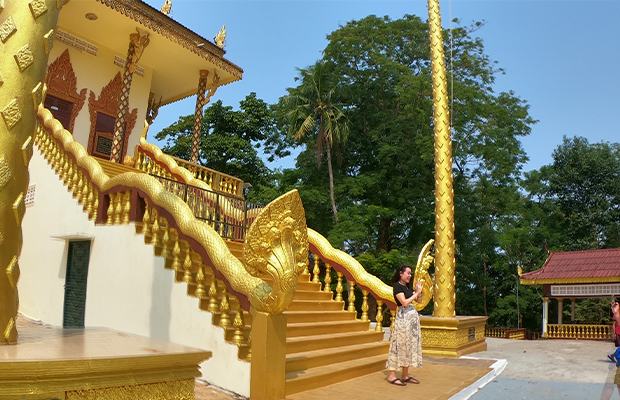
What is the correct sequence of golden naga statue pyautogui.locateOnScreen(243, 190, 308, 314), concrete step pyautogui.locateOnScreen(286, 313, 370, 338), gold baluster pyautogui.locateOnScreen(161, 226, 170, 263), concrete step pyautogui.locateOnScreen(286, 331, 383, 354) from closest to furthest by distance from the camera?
golden naga statue pyautogui.locateOnScreen(243, 190, 308, 314) → gold baluster pyautogui.locateOnScreen(161, 226, 170, 263) → concrete step pyautogui.locateOnScreen(286, 331, 383, 354) → concrete step pyautogui.locateOnScreen(286, 313, 370, 338)

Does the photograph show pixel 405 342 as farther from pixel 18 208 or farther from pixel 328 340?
pixel 18 208

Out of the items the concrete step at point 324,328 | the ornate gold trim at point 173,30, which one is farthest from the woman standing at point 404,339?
the ornate gold trim at point 173,30

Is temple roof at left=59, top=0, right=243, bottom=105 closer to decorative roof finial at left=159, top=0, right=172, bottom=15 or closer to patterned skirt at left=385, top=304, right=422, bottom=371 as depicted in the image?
decorative roof finial at left=159, top=0, right=172, bottom=15

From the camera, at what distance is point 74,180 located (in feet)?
23.1

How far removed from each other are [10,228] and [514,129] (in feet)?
77.5

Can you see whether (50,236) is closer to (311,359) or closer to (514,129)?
(311,359)

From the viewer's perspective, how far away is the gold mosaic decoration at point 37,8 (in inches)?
104

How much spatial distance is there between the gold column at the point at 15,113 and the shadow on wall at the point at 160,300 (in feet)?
8.51

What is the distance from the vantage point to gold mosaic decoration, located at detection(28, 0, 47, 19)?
2641mm

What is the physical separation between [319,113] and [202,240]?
58.2 feet

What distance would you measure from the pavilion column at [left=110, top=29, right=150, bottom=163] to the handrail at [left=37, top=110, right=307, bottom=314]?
3688mm

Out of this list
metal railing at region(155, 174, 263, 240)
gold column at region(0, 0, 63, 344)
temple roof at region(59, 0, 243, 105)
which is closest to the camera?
gold column at region(0, 0, 63, 344)

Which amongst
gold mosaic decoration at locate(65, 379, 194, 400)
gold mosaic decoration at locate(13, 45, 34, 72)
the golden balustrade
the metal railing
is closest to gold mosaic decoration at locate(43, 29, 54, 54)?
gold mosaic decoration at locate(13, 45, 34, 72)

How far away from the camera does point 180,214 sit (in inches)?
205
